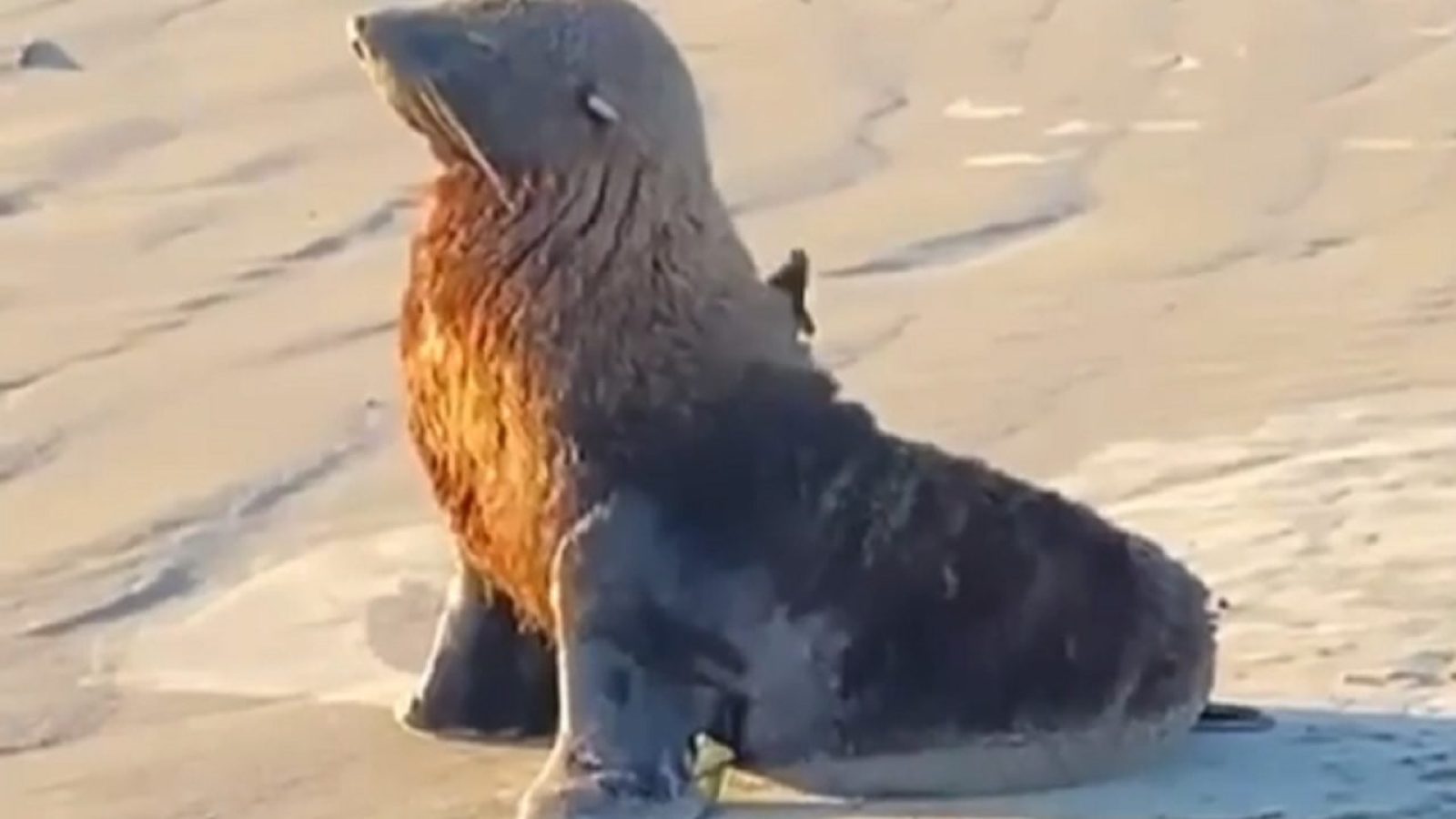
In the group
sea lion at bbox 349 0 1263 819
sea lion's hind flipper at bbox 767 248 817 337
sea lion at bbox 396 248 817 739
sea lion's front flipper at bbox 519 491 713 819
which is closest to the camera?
sea lion's front flipper at bbox 519 491 713 819

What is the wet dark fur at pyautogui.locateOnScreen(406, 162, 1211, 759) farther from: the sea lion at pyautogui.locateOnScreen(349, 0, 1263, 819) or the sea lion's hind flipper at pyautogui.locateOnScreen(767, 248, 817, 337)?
the sea lion's hind flipper at pyautogui.locateOnScreen(767, 248, 817, 337)

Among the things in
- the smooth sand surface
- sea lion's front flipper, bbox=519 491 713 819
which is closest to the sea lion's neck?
sea lion's front flipper, bbox=519 491 713 819

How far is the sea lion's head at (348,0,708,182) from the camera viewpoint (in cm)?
621

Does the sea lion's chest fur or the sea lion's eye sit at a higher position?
the sea lion's eye

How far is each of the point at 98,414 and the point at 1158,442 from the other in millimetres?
2126

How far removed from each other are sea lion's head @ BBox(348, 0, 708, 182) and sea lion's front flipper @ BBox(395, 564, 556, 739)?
72 cm

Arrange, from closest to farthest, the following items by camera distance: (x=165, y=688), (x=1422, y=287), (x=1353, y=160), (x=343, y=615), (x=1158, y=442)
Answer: (x=165, y=688) < (x=343, y=615) < (x=1158, y=442) < (x=1422, y=287) < (x=1353, y=160)

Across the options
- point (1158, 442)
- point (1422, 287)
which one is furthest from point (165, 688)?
point (1422, 287)

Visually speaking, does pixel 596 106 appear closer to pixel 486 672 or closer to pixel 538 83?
pixel 538 83

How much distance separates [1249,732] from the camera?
648 centimetres

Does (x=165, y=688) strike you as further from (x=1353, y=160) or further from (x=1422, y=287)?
(x=1353, y=160)

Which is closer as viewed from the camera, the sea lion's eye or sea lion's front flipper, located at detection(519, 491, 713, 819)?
sea lion's front flipper, located at detection(519, 491, 713, 819)

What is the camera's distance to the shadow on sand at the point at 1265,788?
6078mm

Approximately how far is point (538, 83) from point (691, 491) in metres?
0.62
